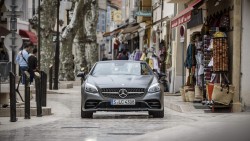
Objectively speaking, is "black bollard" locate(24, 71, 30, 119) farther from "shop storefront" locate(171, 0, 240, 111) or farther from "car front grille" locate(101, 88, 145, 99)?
"shop storefront" locate(171, 0, 240, 111)

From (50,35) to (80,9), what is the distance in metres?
4.70

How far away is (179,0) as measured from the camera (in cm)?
2786

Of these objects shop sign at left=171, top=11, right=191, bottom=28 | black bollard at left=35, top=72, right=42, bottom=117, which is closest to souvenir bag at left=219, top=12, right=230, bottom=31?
shop sign at left=171, top=11, right=191, bottom=28

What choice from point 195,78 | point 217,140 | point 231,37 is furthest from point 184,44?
point 217,140

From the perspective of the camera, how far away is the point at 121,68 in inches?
712

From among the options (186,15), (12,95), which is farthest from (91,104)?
(186,15)

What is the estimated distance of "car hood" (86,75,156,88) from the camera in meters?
16.5

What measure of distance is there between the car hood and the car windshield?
0.47 meters

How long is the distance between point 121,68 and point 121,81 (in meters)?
1.36

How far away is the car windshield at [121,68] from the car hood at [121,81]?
0.47m

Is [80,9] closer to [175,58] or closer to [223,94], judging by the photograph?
[175,58]

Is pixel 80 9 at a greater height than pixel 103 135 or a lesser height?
greater

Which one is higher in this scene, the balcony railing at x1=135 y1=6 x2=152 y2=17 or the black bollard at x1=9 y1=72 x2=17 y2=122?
the balcony railing at x1=135 y1=6 x2=152 y2=17

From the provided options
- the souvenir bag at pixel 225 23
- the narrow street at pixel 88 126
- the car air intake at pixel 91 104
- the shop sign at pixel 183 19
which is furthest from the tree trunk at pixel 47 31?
the car air intake at pixel 91 104
